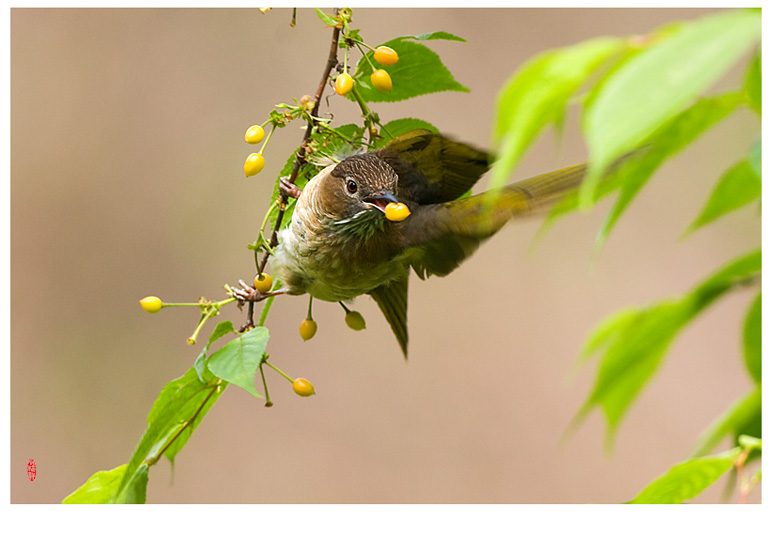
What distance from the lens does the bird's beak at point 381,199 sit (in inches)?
29.8

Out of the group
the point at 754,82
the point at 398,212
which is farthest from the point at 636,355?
the point at 398,212

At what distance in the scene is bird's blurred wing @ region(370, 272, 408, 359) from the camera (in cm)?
86

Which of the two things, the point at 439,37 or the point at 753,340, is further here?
the point at 439,37

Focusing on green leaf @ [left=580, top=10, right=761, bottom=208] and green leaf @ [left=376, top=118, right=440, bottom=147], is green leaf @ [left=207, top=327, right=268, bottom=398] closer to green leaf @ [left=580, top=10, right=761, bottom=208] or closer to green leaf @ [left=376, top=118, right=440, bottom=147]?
green leaf @ [left=376, top=118, right=440, bottom=147]

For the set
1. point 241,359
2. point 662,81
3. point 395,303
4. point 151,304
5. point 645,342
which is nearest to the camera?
point 662,81

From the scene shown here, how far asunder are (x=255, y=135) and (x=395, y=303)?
330 mm

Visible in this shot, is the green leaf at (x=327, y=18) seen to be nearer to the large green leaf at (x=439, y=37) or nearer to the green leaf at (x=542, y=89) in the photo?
the large green leaf at (x=439, y=37)

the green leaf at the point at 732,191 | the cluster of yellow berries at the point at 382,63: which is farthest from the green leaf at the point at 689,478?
the cluster of yellow berries at the point at 382,63

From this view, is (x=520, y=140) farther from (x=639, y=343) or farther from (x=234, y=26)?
(x=234, y=26)

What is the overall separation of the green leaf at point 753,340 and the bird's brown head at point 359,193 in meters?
0.45

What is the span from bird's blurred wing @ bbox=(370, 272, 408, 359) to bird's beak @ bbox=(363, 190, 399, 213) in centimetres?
12

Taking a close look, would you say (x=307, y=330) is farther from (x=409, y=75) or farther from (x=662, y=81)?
(x=662, y=81)

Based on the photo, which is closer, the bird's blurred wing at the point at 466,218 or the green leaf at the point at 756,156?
the green leaf at the point at 756,156

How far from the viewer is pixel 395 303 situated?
878mm
